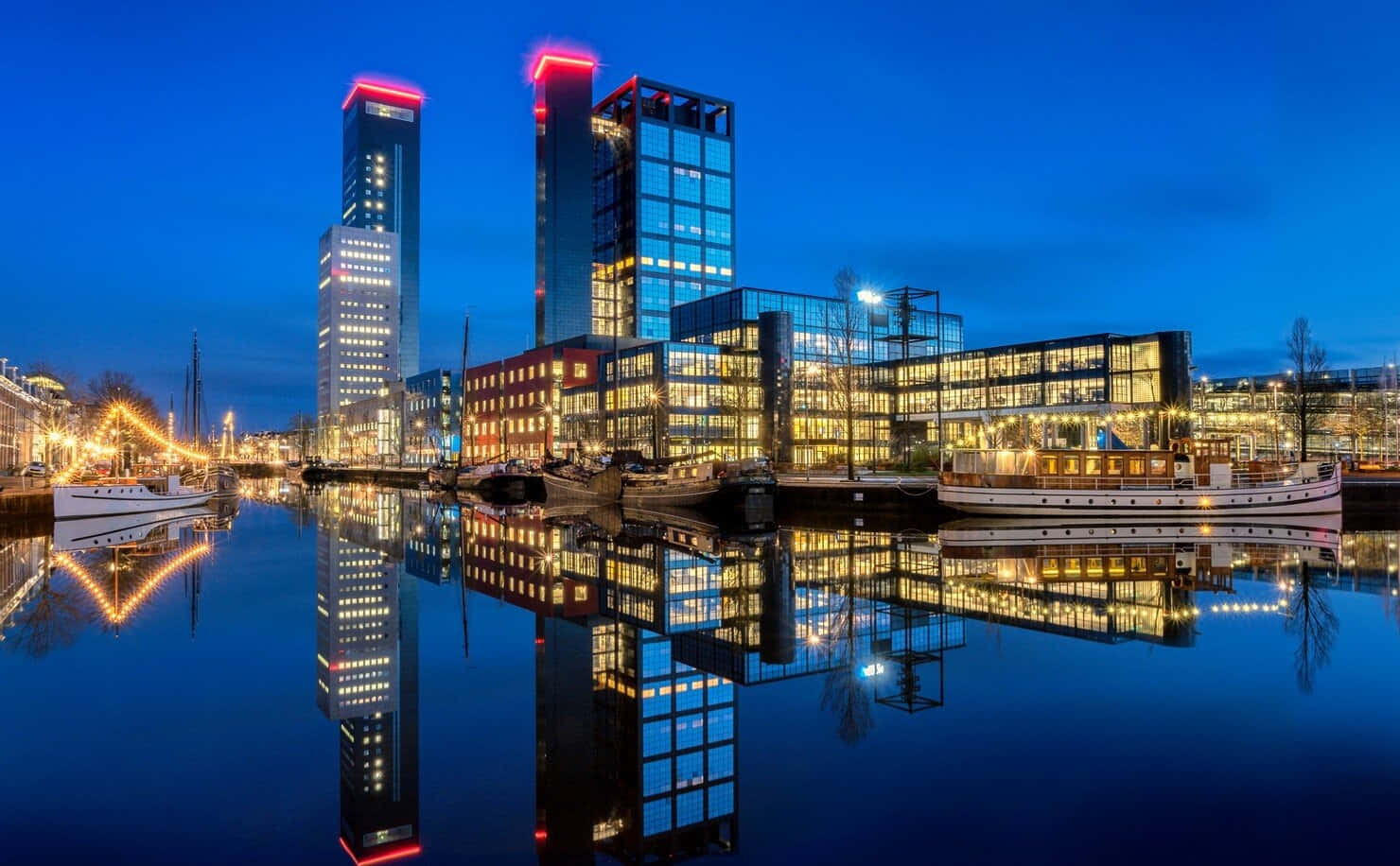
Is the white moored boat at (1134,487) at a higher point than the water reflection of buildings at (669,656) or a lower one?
higher

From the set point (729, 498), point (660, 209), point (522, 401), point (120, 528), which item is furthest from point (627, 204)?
point (120, 528)

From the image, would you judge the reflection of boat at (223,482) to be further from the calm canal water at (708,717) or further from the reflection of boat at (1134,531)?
the reflection of boat at (1134,531)

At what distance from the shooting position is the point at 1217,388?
139000 millimetres

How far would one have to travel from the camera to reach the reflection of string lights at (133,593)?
21.1 m

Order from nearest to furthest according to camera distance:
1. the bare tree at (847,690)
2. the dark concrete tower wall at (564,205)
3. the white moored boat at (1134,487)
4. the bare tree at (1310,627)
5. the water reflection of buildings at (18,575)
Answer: the bare tree at (847,690)
the bare tree at (1310,627)
the water reflection of buildings at (18,575)
the white moored boat at (1134,487)
the dark concrete tower wall at (564,205)

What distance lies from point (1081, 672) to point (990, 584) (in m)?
9.18

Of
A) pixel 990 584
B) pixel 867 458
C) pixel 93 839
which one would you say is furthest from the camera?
pixel 867 458

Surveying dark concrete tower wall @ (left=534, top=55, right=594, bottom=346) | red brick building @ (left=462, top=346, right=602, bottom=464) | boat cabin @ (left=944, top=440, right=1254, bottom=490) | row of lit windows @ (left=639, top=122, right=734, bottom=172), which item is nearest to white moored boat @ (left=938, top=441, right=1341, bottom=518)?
boat cabin @ (left=944, top=440, right=1254, bottom=490)

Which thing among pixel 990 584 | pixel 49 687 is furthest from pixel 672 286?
pixel 49 687

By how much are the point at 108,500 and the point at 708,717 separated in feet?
177

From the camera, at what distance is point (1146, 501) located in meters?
47.2

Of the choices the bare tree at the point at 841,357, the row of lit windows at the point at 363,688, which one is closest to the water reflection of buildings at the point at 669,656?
the row of lit windows at the point at 363,688

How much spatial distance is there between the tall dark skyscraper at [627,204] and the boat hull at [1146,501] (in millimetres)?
102228

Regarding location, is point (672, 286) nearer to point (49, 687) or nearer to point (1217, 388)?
point (1217, 388)
